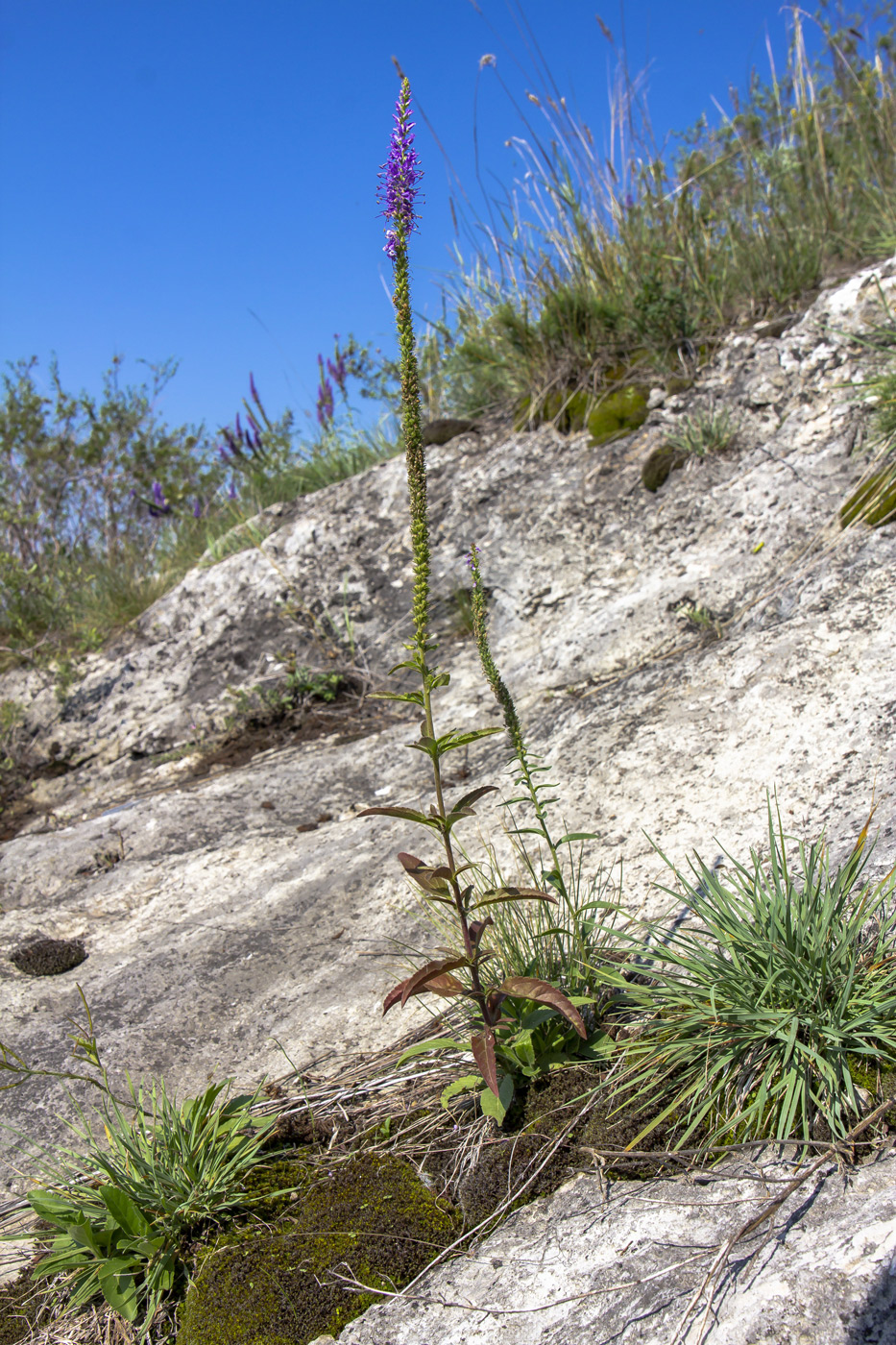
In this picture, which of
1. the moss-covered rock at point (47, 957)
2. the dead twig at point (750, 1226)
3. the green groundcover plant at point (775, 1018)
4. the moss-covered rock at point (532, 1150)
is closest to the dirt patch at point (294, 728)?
the moss-covered rock at point (47, 957)

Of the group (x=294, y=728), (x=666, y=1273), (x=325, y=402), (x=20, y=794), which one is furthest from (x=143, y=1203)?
(x=325, y=402)

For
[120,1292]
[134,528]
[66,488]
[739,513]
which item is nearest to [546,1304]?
[120,1292]

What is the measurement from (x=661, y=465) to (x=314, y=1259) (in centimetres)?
434

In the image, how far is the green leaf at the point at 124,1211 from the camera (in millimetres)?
1838

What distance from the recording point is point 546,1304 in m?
1.47

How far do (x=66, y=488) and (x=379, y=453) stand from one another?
6965mm

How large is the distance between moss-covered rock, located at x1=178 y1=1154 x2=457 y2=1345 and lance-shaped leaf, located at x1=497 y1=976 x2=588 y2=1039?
21.1 inches

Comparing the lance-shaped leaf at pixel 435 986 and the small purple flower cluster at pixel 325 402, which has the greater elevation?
the small purple flower cluster at pixel 325 402

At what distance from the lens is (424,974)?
1.85m

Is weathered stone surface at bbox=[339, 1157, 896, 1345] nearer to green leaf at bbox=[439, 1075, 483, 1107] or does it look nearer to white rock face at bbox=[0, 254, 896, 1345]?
white rock face at bbox=[0, 254, 896, 1345]

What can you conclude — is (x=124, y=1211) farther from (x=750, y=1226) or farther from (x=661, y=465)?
(x=661, y=465)

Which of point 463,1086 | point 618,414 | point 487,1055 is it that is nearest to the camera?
point 487,1055

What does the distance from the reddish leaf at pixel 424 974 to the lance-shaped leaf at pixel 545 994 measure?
0.43 ft

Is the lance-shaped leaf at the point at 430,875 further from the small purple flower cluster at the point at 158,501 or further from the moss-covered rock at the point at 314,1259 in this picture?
the small purple flower cluster at the point at 158,501
